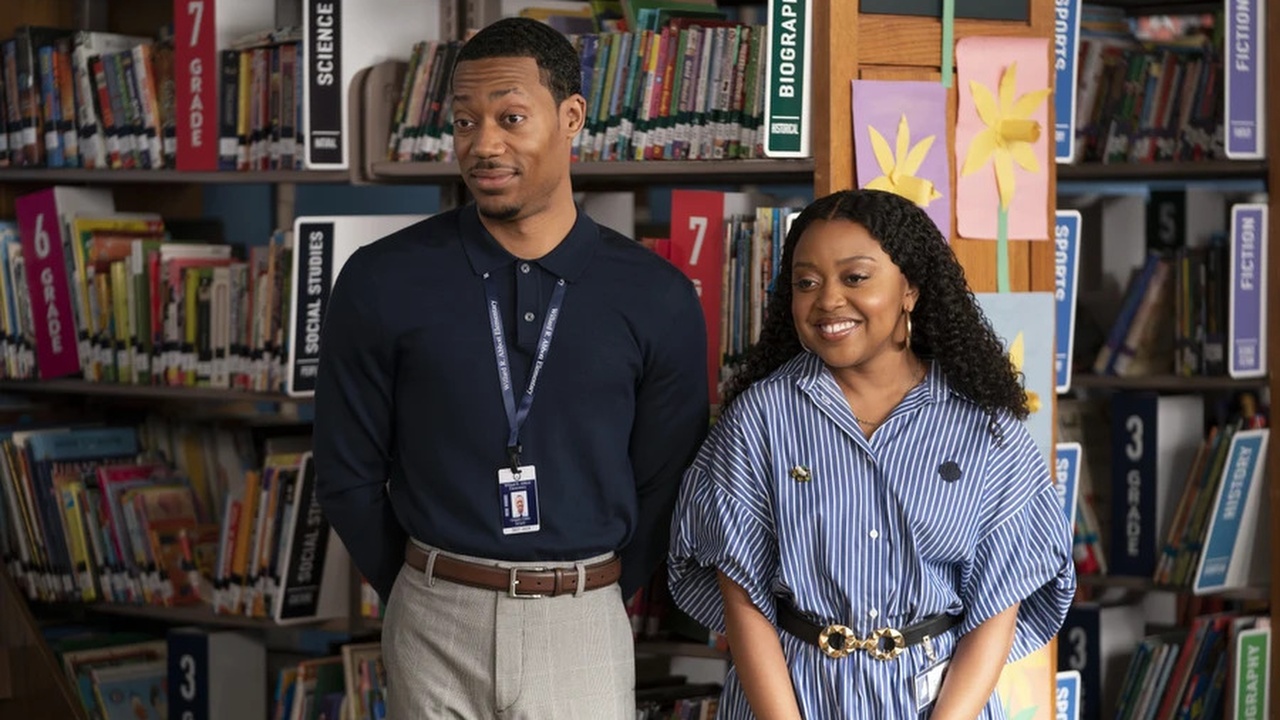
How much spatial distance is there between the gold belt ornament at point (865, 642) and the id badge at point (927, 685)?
4 cm

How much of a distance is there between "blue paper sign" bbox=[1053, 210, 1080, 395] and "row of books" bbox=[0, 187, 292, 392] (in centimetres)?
170

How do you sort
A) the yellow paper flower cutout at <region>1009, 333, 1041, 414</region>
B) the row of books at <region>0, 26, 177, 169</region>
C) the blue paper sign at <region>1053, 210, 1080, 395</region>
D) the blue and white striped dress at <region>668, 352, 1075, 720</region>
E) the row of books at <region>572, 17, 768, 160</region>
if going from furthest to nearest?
1. the row of books at <region>0, 26, 177, 169</region>
2. the row of books at <region>572, 17, 768, 160</region>
3. the blue paper sign at <region>1053, 210, 1080, 395</region>
4. the yellow paper flower cutout at <region>1009, 333, 1041, 414</region>
5. the blue and white striped dress at <region>668, 352, 1075, 720</region>

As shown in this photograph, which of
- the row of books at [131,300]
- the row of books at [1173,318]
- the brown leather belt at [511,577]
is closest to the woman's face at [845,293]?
the brown leather belt at [511,577]

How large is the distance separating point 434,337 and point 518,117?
0.31 meters

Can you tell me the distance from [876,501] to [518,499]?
1.55ft

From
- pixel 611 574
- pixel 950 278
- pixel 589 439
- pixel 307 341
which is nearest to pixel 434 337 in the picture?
pixel 589 439

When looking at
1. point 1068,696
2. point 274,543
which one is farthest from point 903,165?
point 274,543

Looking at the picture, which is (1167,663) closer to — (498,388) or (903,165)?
(903,165)

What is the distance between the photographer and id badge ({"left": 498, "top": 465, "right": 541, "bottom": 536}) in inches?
91.1

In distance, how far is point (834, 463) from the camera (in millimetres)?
2197

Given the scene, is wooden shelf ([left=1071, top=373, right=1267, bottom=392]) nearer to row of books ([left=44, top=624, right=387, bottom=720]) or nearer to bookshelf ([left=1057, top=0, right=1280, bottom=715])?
bookshelf ([left=1057, top=0, right=1280, bottom=715])

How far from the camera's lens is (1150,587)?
4.06 m

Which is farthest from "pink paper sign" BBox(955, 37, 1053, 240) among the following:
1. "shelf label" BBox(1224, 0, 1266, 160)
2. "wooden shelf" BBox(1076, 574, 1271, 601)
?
"wooden shelf" BBox(1076, 574, 1271, 601)

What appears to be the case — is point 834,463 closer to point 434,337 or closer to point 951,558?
point 951,558
